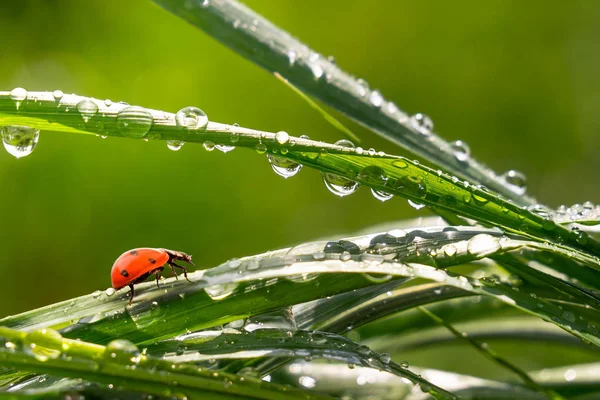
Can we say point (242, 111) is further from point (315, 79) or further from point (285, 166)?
point (285, 166)

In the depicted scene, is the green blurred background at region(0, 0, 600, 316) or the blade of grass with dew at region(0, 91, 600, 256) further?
the green blurred background at region(0, 0, 600, 316)

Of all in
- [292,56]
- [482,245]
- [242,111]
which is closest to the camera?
[482,245]

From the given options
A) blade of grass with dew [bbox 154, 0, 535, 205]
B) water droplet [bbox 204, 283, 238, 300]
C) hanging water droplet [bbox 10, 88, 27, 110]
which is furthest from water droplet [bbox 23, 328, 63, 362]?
blade of grass with dew [bbox 154, 0, 535, 205]

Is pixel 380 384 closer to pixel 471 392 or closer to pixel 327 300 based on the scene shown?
pixel 471 392

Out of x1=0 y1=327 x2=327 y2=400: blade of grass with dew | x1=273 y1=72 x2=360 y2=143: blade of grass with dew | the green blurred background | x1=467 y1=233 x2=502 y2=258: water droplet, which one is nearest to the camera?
x1=0 y1=327 x2=327 y2=400: blade of grass with dew

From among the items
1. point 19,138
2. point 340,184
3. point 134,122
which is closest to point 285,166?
point 340,184

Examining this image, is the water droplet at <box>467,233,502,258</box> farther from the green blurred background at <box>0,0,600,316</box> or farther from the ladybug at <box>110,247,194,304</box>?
the green blurred background at <box>0,0,600,316</box>

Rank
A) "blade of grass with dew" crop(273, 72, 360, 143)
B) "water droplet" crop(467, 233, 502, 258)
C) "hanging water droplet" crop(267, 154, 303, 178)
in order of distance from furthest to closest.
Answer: "blade of grass with dew" crop(273, 72, 360, 143)
"hanging water droplet" crop(267, 154, 303, 178)
"water droplet" crop(467, 233, 502, 258)

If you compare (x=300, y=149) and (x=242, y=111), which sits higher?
(x=242, y=111)
